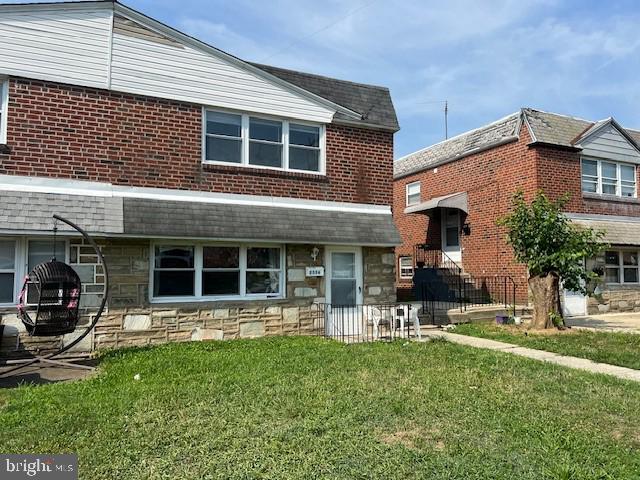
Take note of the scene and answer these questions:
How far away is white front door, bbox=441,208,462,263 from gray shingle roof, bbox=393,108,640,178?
2087 mm

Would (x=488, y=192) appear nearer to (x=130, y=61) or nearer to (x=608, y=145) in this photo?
(x=608, y=145)

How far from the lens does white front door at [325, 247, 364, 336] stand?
1168cm

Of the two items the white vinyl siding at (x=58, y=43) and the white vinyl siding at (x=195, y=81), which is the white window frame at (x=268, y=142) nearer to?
the white vinyl siding at (x=195, y=81)

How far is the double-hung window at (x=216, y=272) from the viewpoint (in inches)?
402

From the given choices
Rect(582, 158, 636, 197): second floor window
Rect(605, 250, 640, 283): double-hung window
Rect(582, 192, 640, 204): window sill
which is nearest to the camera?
Rect(582, 192, 640, 204): window sill

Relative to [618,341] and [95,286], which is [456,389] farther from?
[95,286]

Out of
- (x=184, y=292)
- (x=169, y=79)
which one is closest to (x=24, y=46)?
(x=169, y=79)

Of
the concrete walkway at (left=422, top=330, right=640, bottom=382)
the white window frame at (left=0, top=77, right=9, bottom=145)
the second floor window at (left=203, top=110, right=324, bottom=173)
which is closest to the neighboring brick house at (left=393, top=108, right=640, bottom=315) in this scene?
the concrete walkway at (left=422, top=330, right=640, bottom=382)

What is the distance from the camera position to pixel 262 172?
11.3 meters

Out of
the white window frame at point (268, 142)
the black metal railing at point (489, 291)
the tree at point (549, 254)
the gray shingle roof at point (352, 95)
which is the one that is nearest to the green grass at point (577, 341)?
the tree at point (549, 254)

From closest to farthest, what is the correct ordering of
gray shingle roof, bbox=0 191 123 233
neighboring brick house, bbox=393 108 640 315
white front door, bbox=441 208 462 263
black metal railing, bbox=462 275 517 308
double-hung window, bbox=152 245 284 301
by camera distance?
gray shingle roof, bbox=0 191 123 233
double-hung window, bbox=152 245 284 301
black metal railing, bbox=462 275 517 308
neighboring brick house, bbox=393 108 640 315
white front door, bbox=441 208 462 263

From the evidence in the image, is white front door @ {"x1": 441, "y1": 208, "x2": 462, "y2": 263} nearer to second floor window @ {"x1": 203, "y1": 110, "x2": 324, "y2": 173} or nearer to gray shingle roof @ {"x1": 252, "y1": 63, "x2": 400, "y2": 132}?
gray shingle roof @ {"x1": 252, "y1": 63, "x2": 400, "y2": 132}

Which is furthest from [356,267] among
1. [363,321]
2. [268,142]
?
[268,142]

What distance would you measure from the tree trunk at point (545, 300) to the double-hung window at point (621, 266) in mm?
6373
